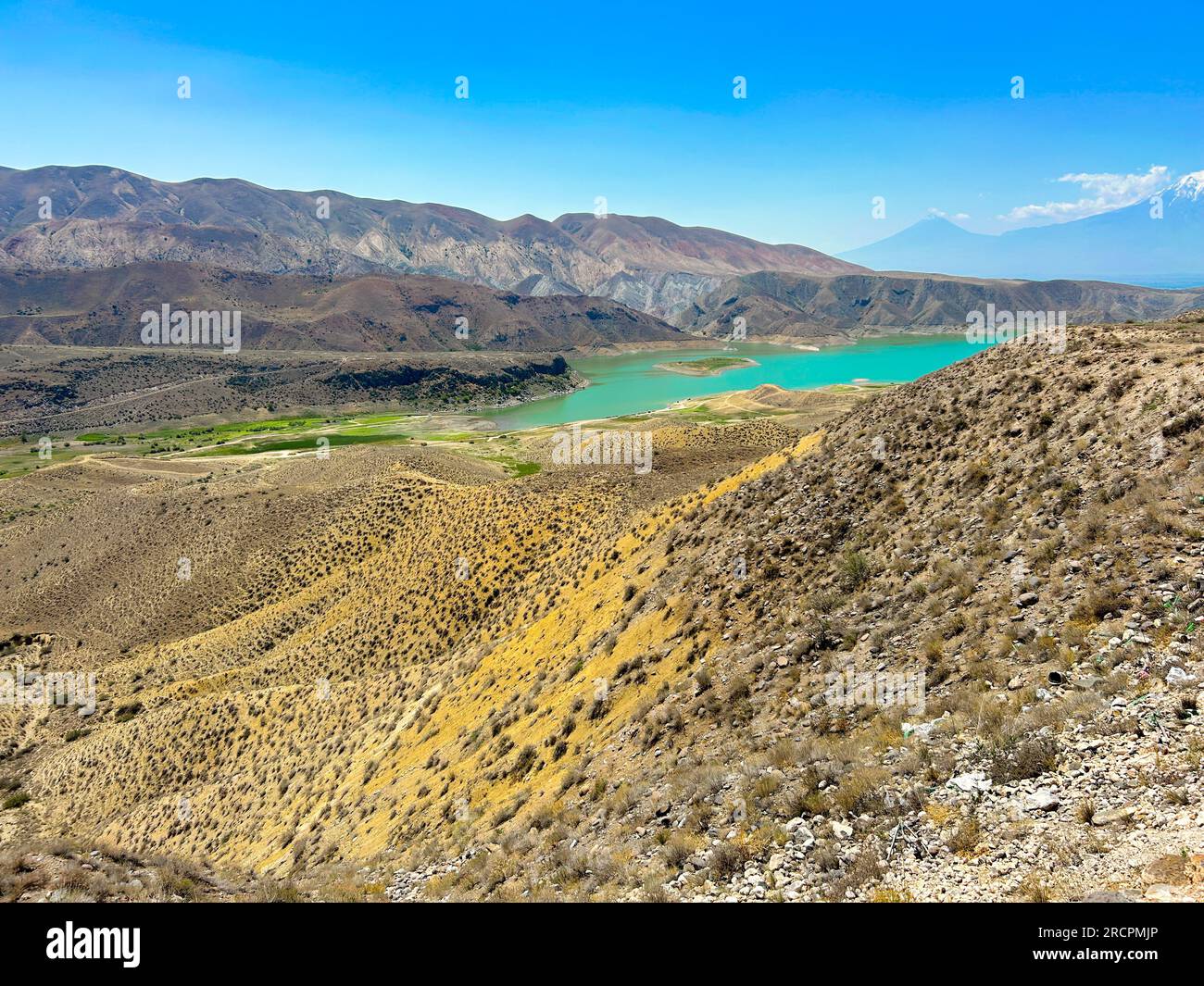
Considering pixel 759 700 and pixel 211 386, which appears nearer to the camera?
pixel 759 700

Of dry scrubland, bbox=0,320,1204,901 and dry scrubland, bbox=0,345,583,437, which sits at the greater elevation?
dry scrubland, bbox=0,345,583,437

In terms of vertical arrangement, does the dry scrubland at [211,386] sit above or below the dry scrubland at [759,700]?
above

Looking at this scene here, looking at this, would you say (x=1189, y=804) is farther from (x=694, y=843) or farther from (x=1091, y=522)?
(x=1091, y=522)

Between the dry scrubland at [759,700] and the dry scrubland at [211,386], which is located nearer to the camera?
the dry scrubland at [759,700]

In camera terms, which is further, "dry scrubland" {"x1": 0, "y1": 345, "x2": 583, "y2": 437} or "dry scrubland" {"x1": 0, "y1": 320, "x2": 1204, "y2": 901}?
"dry scrubland" {"x1": 0, "y1": 345, "x2": 583, "y2": 437}

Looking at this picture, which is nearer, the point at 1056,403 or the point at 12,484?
the point at 1056,403

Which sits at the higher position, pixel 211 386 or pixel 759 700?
pixel 211 386
